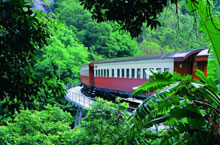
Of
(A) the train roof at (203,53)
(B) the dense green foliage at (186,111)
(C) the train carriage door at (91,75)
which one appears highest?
(A) the train roof at (203,53)

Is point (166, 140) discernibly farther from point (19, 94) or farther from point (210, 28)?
point (19, 94)

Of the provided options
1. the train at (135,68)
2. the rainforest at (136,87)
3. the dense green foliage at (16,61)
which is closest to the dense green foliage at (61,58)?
the train at (135,68)

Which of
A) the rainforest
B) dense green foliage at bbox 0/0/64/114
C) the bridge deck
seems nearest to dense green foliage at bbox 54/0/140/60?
the bridge deck

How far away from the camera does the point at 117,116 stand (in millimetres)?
4754

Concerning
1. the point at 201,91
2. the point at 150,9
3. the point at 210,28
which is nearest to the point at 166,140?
the point at 201,91

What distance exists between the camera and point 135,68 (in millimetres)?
10539

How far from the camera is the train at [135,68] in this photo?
27.1 feet

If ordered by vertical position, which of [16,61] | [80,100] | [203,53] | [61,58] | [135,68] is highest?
[16,61]

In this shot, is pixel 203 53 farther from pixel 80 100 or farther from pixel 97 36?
pixel 97 36

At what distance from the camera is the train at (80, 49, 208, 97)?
8258mm

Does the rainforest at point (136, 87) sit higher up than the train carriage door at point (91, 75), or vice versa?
the rainforest at point (136, 87)

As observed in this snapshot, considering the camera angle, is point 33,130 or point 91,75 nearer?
point 33,130

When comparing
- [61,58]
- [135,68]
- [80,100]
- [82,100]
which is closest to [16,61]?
[135,68]

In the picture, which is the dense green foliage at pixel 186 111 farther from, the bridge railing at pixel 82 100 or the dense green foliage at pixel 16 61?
the bridge railing at pixel 82 100
